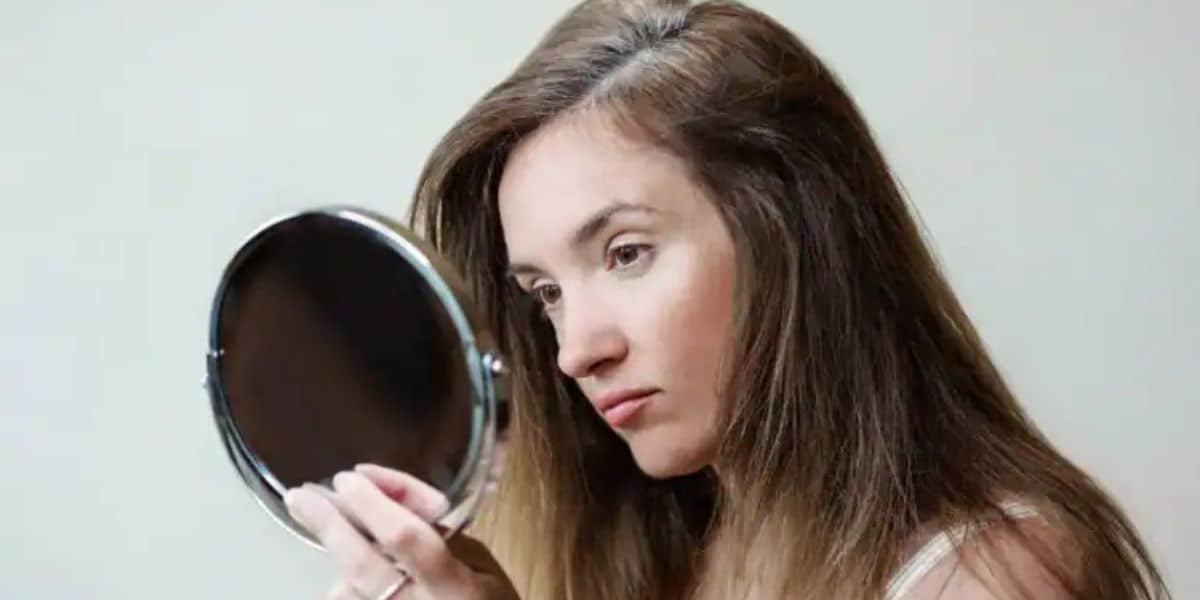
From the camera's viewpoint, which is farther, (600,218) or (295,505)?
(600,218)

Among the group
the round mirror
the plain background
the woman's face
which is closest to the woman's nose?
the woman's face

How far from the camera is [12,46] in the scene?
3.39 feet

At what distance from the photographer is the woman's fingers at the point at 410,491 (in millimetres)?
588

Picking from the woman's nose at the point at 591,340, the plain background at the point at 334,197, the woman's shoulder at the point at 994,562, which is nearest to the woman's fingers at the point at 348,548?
the woman's nose at the point at 591,340

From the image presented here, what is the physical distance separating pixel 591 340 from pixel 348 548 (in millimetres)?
194

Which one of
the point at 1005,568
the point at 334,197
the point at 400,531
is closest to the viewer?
the point at 400,531

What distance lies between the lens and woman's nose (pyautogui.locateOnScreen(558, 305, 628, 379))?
73 centimetres

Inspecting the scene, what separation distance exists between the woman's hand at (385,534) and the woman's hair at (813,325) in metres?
0.19

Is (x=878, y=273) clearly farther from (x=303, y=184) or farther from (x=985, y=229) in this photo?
(x=303, y=184)

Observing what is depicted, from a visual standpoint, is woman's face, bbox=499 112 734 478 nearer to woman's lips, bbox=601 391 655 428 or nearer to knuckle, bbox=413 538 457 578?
woman's lips, bbox=601 391 655 428

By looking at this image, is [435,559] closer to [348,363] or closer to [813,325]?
[348,363]

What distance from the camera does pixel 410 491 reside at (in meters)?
0.59

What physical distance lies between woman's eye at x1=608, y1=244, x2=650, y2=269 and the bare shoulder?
0.21 m

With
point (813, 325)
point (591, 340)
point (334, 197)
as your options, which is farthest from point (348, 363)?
point (334, 197)
